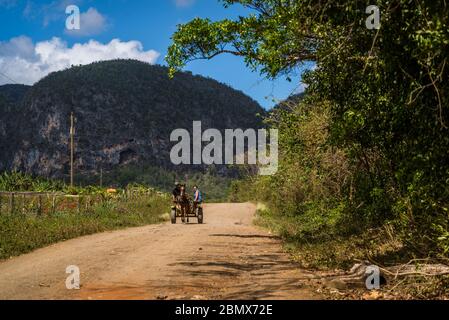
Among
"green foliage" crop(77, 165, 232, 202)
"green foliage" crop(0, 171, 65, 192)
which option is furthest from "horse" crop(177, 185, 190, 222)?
"green foliage" crop(77, 165, 232, 202)

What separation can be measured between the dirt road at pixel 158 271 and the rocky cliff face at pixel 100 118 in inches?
4764

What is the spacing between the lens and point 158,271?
9.98 meters

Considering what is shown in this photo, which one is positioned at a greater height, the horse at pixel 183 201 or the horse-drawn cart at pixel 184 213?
the horse at pixel 183 201

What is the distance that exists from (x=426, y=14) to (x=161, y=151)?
134 metres

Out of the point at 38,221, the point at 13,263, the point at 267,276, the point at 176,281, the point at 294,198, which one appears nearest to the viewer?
the point at 176,281

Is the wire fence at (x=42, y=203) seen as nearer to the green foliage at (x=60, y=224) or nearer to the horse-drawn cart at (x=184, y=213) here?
the green foliage at (x=60, y=224)

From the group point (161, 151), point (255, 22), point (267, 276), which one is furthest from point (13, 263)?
point (161, 151)

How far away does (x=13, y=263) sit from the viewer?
38.9ft

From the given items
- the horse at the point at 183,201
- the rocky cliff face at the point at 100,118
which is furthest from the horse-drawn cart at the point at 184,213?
the rocky cliff face at the point at 100,118

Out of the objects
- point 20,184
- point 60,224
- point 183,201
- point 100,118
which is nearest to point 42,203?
point 60,224

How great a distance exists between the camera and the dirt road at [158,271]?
7.96 meters

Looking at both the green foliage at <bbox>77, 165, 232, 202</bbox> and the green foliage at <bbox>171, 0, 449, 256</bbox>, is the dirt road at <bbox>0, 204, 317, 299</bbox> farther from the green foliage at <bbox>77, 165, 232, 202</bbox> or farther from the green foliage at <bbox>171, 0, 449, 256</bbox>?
the green foliage at <bbox>77, 165, 232, 202</bbox>

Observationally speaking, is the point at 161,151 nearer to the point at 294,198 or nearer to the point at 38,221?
the point at 294,198

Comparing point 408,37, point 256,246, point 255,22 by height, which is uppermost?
point 255,22
